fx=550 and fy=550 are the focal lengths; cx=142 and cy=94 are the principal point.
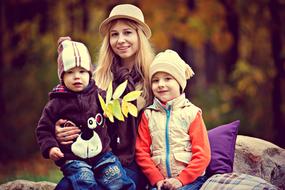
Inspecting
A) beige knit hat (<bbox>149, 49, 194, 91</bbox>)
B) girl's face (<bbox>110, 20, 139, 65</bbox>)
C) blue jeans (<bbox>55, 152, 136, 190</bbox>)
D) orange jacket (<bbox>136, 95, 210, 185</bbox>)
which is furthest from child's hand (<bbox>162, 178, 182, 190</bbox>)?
girl's face (<bbox>110, 20, 139, 65</bbox>)

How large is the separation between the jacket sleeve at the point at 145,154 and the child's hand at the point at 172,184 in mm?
106

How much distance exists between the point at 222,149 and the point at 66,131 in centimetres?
147

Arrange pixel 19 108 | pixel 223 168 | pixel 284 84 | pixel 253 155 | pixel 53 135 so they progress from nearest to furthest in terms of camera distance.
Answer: pixel 53 135 → pixel 223 168 → pixel 253 155 → pixel 284 84 → pixel 19 108

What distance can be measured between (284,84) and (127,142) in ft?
20.7

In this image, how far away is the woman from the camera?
4.38m

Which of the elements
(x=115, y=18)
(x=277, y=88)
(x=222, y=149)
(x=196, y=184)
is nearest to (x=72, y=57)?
(x=115, y=18)

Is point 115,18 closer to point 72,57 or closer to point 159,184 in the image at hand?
point 72,57

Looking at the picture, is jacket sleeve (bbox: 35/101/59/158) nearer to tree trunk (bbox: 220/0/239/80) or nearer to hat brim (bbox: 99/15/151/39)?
hat brim (bbox: 99/15/151/39)

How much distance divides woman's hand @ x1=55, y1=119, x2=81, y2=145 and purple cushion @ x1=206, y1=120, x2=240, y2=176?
1243 millimetres

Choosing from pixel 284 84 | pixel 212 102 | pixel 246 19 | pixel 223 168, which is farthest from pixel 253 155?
pixel 212 102

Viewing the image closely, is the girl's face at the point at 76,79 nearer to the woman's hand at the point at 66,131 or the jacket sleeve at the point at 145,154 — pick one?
the woman's hand at the point at 66,131

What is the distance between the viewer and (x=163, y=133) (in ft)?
13.8

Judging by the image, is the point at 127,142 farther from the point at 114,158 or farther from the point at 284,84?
the point at 284,84

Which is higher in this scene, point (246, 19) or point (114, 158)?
point (246, 19)
